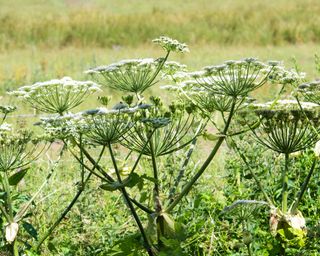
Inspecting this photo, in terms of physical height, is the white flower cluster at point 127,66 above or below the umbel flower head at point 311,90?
above

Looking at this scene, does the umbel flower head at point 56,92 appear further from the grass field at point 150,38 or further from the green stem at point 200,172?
the grass field at point 150,38

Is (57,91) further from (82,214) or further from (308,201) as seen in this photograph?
(308,201)

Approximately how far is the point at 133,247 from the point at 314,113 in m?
0.82

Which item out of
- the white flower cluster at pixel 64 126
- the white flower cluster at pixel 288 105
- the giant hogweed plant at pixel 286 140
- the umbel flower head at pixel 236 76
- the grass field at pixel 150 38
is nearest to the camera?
the white flower cluster at pixel 64 126

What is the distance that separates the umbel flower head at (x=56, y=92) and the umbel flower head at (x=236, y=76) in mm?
390

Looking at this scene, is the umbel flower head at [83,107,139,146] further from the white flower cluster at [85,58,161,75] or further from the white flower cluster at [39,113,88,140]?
the white flower cluster at [85,58,161,75]

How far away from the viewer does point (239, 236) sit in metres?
3.76

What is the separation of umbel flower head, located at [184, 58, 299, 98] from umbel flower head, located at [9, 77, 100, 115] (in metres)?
0.39

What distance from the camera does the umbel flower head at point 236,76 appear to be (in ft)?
8.82

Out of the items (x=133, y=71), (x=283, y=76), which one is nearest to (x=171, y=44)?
(x=133, y=71)

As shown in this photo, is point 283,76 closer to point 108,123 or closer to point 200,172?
point 200,172

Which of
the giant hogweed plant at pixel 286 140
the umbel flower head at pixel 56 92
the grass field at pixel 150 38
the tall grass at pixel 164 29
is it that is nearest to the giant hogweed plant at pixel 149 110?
the umbel flower head at pixel 56 92

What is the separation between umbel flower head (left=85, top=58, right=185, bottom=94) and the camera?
108 inches

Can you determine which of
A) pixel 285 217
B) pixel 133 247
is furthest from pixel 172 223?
pixel 285 217
